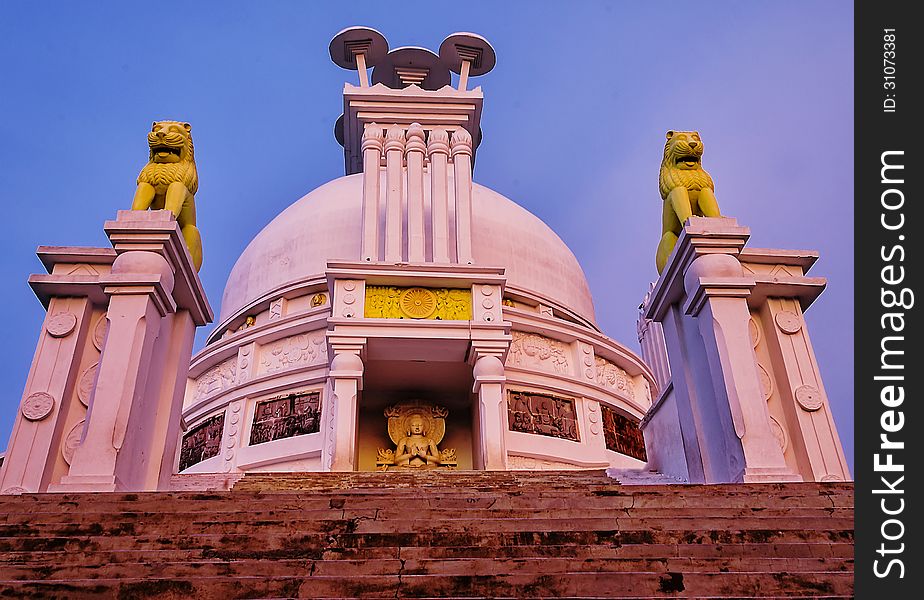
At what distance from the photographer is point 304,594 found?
3719 mm

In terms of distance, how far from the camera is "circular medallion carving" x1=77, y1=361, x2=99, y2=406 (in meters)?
8.16

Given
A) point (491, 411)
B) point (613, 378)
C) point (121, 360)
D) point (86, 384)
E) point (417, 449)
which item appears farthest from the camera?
point (613, 378)

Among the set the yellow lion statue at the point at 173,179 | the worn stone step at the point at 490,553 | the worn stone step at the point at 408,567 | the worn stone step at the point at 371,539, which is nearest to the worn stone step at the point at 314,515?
the worn stone step at the point at 371,539

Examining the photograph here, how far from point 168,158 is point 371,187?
695cm

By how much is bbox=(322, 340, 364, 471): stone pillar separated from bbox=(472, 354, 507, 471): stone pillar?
80.6 inches

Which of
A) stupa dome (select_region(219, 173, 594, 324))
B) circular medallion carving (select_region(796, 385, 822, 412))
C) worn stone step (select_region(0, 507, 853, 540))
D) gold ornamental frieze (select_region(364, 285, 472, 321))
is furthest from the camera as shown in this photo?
stupa dome (select_region(219, 173, 594, 324))

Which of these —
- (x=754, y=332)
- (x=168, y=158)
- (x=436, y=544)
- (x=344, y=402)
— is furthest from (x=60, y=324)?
(x=754, y=332)

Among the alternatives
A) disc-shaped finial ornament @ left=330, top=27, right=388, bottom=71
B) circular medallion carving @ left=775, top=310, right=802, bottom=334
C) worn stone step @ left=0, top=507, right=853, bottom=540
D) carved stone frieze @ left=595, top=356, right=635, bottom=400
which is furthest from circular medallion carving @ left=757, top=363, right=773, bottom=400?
disc-shaped finial ornament @ left=330, top=27, right=388, bottom=71

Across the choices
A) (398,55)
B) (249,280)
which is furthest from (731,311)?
(249,280)

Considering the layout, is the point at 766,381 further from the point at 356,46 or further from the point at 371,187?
the point at 356,46

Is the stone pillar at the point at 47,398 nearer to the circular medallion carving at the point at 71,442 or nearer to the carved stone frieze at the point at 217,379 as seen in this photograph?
the circular medallion carving at the point at 71,442

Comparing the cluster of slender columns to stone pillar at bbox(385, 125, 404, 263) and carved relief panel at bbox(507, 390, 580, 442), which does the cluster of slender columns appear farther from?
carved relief panel at bbox(507, 390, 580, 442)

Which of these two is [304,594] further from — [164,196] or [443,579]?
[164,196]

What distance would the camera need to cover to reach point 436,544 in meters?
4.53
